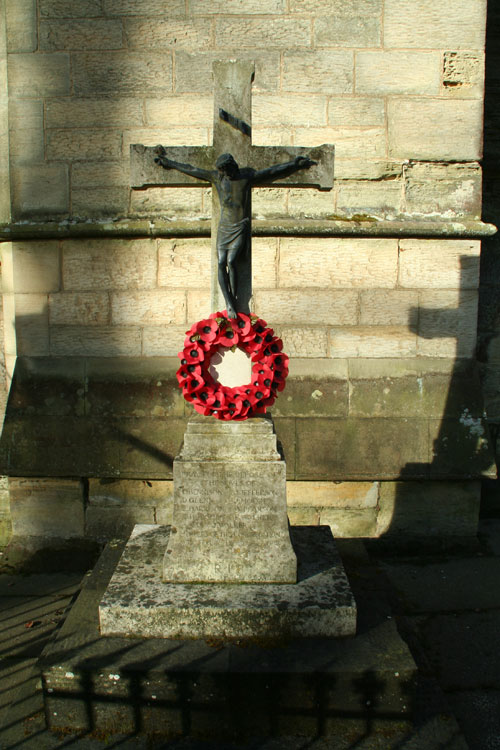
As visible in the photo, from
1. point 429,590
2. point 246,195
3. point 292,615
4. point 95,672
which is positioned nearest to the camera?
point 95,672

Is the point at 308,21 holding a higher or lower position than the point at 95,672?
higher

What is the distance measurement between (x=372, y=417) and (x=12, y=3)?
3965mm

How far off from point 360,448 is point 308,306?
3.65 ft

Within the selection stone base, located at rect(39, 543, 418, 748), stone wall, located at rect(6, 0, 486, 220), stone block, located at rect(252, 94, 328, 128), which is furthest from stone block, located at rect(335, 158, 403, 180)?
stone base, located at rect(39, 543, 418, 748)

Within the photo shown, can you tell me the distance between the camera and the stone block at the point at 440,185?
169 inches

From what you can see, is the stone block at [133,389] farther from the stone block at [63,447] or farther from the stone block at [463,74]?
the stone block at [463,74]

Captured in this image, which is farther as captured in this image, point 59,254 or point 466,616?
point 59,254

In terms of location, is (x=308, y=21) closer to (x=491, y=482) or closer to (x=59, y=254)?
(x=59, y=254)

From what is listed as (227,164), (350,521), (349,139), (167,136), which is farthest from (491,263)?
(227,164)

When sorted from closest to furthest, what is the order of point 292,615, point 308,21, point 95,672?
1. point 95,672
2. point 292,615
3. point 308,21

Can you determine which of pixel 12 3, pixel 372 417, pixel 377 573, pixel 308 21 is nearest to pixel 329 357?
pixel 372 417

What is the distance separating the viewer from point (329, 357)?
14.3 ft

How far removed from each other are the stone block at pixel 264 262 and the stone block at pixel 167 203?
49 centimetres

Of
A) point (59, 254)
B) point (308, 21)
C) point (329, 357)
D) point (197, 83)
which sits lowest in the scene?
point (329, 357)
